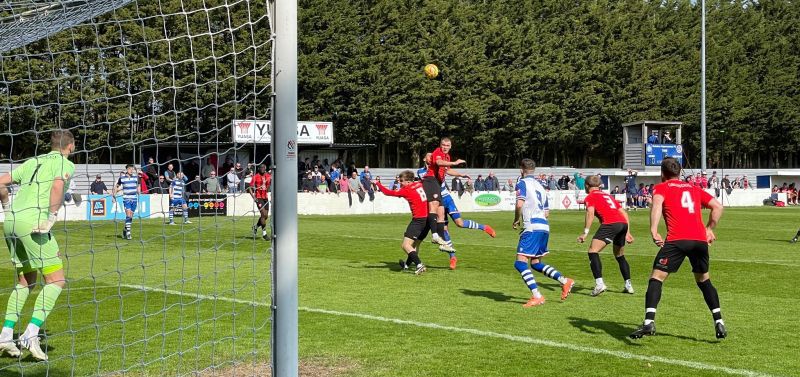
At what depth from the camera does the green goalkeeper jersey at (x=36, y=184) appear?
7391mm

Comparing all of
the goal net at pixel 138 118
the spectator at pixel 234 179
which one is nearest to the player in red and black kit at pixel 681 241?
the goal net at pixel 138 118

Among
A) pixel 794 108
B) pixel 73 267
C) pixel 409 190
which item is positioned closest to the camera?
pixel 409 190

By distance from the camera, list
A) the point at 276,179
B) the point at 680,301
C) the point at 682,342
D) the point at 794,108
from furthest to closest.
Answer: the point at 794,108, the point at 680,301, the point at 682,342, the point at 276,179

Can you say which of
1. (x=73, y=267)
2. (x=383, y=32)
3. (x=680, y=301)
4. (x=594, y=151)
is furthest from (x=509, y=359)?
(x=594, y=151)

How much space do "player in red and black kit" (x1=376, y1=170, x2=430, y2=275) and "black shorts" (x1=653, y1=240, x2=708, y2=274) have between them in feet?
19.7

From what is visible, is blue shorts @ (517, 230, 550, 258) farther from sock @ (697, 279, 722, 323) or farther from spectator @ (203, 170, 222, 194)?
spectator @ (203, 170, 222, 194)

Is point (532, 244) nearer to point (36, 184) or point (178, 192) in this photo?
point (36, 184)

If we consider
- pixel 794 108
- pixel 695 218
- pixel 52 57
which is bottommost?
pixel 695 218

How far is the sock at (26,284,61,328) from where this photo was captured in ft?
24.6

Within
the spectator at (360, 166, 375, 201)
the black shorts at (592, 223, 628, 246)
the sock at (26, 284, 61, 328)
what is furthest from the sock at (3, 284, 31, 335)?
the spectator at (360, 166, 375, 201)

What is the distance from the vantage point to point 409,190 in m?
14.4

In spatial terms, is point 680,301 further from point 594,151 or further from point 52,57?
point 594,151

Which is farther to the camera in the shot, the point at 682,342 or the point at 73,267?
the point at 73,267

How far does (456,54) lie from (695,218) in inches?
2096
